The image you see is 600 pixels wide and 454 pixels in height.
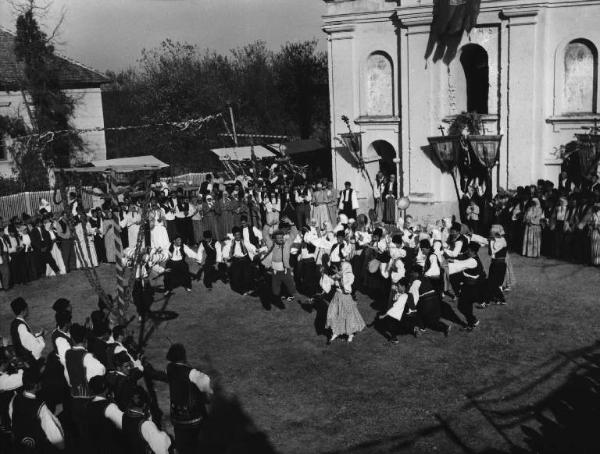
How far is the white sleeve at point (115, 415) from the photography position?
7.69 meters

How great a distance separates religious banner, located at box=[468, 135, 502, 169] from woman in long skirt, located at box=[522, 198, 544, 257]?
3125 millimetres

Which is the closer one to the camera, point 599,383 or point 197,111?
point 599,383

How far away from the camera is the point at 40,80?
30500 mm

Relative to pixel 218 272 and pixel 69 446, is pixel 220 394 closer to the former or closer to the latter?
pixel 69 446

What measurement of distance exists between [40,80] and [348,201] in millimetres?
16094

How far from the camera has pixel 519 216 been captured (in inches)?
730

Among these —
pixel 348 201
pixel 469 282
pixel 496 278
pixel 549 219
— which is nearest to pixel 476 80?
pixel 348 201

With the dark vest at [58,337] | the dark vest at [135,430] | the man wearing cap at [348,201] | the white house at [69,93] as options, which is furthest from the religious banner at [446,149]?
the white house at [69,93]

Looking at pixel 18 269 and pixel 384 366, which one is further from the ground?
pixel 18 269

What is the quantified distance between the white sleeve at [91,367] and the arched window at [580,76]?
628 inches

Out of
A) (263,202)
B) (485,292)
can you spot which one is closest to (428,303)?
(485,292)

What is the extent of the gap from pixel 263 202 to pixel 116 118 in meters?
27.4

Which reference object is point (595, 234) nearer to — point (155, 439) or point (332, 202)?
point (332, 202)

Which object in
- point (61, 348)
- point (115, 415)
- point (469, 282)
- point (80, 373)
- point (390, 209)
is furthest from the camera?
point (390, 209)
